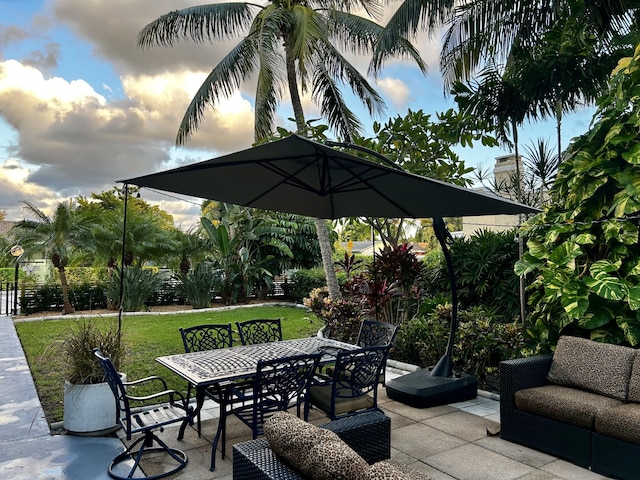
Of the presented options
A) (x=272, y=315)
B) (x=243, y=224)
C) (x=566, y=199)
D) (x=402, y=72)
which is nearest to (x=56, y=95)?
(x=243, y=224)

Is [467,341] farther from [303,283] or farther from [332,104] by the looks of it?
[303,283]

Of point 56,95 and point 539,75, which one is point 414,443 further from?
point 56,95

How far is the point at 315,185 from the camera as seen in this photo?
5.10 m

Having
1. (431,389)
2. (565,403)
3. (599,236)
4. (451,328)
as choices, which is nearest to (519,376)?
(565,403)

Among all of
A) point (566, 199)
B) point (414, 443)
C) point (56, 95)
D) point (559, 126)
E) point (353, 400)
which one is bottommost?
point (414, 443)

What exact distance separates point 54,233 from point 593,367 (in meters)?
12.5

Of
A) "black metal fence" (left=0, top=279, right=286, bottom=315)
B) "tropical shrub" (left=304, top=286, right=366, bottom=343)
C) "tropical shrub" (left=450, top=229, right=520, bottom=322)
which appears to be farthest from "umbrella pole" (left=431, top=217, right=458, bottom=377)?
"black metal fence" (left=0, top=279, right=286, bottom=315)

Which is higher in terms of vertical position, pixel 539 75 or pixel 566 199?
pixel 539 75

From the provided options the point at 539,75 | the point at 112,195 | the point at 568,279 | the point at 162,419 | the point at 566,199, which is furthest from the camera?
the point at 112,195

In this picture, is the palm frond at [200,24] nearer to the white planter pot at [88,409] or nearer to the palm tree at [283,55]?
the palm tree at [283,55]

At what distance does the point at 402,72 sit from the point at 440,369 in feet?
30.5

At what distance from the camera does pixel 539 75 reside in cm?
632

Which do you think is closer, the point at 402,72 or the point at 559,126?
the point at 559,126

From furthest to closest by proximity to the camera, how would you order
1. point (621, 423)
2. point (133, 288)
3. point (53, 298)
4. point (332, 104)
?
1. point (53, 298)
2. point (133, 288)
3. point (332, 104)
4. point (621, 423)
